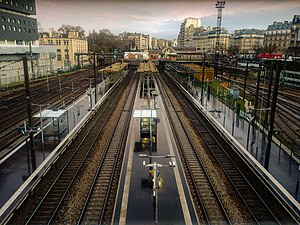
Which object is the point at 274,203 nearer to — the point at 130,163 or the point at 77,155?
the point at 130,163

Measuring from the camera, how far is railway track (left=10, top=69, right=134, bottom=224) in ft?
22.4

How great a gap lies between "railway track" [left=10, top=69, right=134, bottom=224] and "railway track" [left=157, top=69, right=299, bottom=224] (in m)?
2.77

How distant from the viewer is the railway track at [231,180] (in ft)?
22.1

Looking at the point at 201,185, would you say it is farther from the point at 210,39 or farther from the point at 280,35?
the point at 210,39

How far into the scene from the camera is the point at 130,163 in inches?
392

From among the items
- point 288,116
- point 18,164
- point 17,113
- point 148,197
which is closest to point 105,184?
point 148,197

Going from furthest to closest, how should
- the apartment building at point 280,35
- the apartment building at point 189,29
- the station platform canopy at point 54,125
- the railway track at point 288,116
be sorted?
the apartment building at point 189,29, the apartment building at point 280,35, the railway track at point 288,116, the station platform canopy at point 54,125

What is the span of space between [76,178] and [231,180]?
17.3ft

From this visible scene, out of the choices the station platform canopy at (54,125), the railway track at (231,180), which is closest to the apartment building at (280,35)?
the railway track at (231,180)

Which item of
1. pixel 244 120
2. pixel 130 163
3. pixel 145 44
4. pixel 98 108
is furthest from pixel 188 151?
pixel 145 44

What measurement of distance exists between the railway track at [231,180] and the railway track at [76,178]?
2767mm

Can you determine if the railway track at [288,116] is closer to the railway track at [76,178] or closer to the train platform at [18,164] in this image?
the railway track at [76,178]

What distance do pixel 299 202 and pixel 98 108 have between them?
1527cm

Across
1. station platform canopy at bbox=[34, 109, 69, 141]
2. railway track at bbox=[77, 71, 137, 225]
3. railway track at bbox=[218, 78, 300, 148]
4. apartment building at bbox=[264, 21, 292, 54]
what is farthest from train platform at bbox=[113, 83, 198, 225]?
apartment building at bbox=[264, 21, 292, 54]
